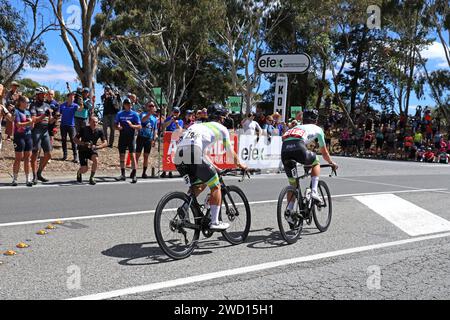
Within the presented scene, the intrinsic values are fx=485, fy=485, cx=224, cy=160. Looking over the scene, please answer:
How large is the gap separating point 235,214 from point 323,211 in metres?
1.73

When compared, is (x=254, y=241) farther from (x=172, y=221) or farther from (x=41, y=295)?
(x=41, y=295)

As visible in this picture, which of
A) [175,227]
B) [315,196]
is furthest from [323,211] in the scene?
[175,227]

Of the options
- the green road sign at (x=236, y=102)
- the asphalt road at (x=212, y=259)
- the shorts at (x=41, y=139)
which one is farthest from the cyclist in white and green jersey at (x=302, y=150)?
the green road sign at (x=236, y=102)

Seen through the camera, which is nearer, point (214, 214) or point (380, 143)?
point (214, 214)

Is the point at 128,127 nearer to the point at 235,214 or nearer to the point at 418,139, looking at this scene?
the point at 235,214

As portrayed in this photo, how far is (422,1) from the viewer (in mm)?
33156

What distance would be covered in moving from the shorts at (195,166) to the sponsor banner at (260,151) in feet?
30.4

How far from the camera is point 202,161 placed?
18.8ft

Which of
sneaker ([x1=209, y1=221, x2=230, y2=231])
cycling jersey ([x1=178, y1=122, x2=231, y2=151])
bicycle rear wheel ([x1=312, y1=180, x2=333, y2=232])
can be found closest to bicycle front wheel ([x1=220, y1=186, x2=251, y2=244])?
sneaker ([x1=209, y1=221, x2=230, y2=231])

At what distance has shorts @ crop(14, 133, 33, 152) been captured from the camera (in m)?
10.5

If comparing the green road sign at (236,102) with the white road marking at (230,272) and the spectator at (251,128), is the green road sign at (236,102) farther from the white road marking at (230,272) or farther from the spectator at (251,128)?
the white road marking at (230,272)

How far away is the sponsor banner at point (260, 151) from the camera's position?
1538 cm

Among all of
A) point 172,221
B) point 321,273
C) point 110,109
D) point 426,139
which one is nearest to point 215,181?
point 172,221

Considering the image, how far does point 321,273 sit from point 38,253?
10.4ft
